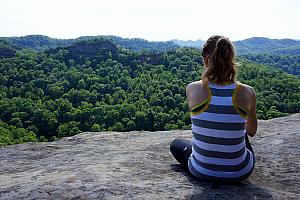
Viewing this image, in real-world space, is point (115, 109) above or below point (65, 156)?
below

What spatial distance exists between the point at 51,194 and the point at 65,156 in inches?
67.5

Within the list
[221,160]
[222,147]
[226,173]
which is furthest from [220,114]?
[226,173]

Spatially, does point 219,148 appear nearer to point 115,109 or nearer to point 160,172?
point 160,172

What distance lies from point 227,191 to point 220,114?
0.69 meters

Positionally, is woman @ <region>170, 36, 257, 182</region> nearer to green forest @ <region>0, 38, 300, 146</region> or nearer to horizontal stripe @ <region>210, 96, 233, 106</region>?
horizontal stripe @ <region>210, 96, 233, 106</region>

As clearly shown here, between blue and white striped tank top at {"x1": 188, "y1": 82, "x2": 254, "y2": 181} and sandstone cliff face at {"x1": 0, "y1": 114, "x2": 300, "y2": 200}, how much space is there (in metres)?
0.16

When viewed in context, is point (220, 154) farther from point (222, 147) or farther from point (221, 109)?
point (221, 109)

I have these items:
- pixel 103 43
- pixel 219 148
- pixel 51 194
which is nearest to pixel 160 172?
pixel 219 148

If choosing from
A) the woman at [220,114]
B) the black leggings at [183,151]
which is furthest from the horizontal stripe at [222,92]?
the black leggings at [183,151]

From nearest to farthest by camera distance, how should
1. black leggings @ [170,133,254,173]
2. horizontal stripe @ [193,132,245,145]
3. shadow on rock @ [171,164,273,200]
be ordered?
shadow on rock @ [171,164,273,200]
horizontal stripe @ [193,132,245,145]
black leggings @ [170,133,254,173]

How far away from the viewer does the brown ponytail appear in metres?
2.94

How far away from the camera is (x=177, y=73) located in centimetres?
6706

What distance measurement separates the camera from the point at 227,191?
3.04 meters

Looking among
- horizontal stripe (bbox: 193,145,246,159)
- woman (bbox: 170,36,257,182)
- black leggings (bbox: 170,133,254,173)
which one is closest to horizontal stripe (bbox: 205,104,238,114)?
woman (bbox: 170,36,257,182)
